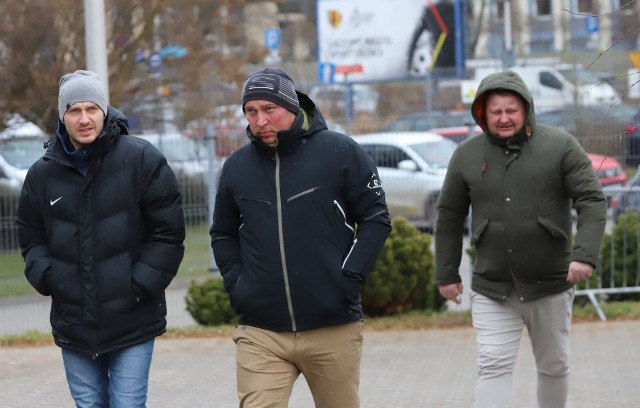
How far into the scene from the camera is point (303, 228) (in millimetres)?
5051

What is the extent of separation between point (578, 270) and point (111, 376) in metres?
2.18

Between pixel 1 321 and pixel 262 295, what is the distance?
8.70 m

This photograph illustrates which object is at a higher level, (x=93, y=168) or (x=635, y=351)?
(x=93, y=168)

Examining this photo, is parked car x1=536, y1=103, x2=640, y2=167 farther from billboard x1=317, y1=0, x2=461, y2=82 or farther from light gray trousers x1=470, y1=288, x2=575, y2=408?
billboard x1=317, y1=0, x2=461, y2=82

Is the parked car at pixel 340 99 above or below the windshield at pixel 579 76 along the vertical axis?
below

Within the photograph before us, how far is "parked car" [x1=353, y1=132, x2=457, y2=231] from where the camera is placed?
14828mm

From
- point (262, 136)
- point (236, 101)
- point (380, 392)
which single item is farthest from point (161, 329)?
point (236, 101)

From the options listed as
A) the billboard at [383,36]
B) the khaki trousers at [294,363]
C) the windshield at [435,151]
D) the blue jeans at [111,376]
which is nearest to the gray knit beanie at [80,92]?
the blue jeans at [111,376]

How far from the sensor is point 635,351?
969 cm

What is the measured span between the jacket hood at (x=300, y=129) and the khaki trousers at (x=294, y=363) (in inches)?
29.5

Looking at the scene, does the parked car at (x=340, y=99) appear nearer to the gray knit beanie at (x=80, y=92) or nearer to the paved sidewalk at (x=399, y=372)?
the paved sidewalk at (x=399, y=372)

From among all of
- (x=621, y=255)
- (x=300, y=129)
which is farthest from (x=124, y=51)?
(x=300, y=129)

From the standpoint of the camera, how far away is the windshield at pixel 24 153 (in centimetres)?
1469

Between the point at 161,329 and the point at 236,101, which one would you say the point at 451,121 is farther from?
the point at 161,329
